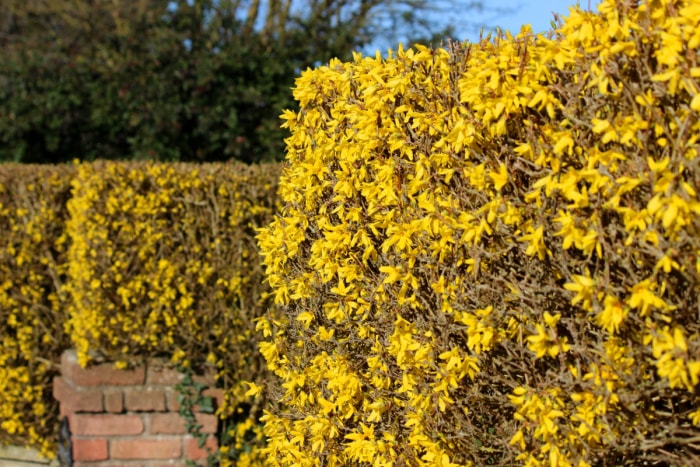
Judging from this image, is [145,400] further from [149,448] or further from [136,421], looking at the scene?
[149,448]

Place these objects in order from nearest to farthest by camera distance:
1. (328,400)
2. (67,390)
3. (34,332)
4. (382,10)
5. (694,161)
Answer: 1. (694,161)
2. (328,400)
3. (67,390)
4. (34,332)
5. (382,10)

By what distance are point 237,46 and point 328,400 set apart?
643 centimetres

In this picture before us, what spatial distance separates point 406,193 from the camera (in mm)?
2770

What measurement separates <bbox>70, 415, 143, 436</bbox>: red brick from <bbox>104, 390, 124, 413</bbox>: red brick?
2.0 inches

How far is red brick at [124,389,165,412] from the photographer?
5129 millimetres

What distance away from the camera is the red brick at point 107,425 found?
5129mm

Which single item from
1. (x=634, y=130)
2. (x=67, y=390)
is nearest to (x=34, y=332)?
(x=67, y=390)

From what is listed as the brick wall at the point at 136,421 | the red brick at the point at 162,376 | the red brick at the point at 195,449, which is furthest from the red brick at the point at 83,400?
the red brick at the point at 195,449

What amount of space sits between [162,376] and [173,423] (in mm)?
309

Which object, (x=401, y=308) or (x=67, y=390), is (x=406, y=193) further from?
(x=67, y=390)

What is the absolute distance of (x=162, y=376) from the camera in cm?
515

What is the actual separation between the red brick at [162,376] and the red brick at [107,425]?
26 cm

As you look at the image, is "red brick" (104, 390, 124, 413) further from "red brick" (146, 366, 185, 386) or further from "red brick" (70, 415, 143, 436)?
"red brick" (146, 366, 185, 386)

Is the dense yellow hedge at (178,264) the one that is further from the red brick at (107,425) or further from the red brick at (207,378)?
the red brick at (107,425)
